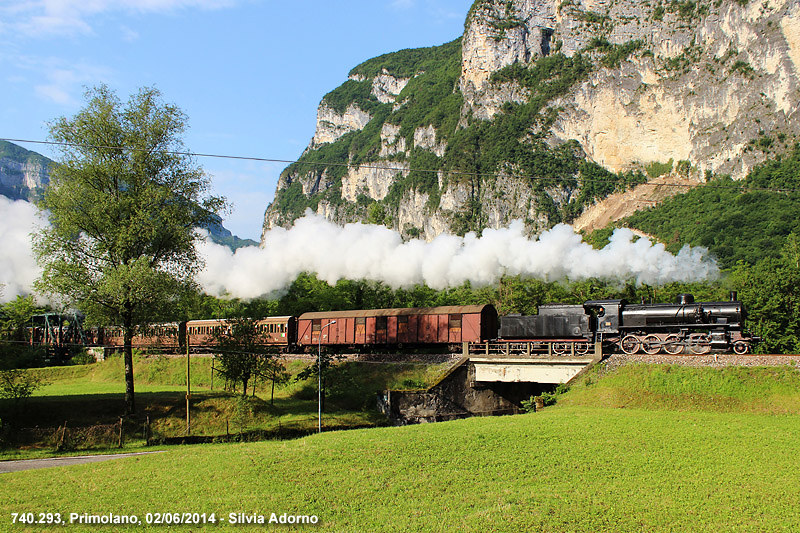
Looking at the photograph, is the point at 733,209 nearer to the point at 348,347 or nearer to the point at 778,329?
the point at 778,329

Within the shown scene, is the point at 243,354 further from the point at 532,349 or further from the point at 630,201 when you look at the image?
the point at 630,201

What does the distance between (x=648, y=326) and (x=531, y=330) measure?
7.08 metres

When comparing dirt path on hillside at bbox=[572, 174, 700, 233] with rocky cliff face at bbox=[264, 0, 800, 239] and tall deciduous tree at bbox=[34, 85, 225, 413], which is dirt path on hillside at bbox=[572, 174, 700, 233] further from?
tall deciduous tree at bbox=[34, 85, 225, 413]

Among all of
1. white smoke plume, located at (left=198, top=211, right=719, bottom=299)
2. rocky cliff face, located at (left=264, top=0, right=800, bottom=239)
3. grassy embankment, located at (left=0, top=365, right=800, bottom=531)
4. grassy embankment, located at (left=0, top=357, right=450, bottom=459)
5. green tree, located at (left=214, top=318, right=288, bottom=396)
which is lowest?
grassy embankment, located at (left=0, top=357, right=450, bottom=459)

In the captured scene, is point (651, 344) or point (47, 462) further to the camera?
point (651, 344)

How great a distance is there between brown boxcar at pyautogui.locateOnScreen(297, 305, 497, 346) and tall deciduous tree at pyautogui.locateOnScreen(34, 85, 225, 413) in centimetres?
1198

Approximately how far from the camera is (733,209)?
413 feet

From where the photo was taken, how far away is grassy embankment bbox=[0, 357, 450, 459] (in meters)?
27.7

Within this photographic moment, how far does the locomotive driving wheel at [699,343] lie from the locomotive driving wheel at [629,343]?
9.13 feet

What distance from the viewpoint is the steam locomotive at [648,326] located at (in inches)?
1240

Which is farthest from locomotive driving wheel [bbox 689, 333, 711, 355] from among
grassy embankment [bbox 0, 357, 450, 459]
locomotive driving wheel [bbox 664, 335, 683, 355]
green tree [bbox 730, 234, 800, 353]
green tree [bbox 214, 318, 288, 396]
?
green tree [bbox 214, 318, 288, 396]

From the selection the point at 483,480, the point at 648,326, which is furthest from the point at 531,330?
the point at 483,480

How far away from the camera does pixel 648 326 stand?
110ft

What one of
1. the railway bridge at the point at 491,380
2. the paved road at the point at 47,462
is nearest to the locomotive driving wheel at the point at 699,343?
the railway bridge at the point at 491,380
